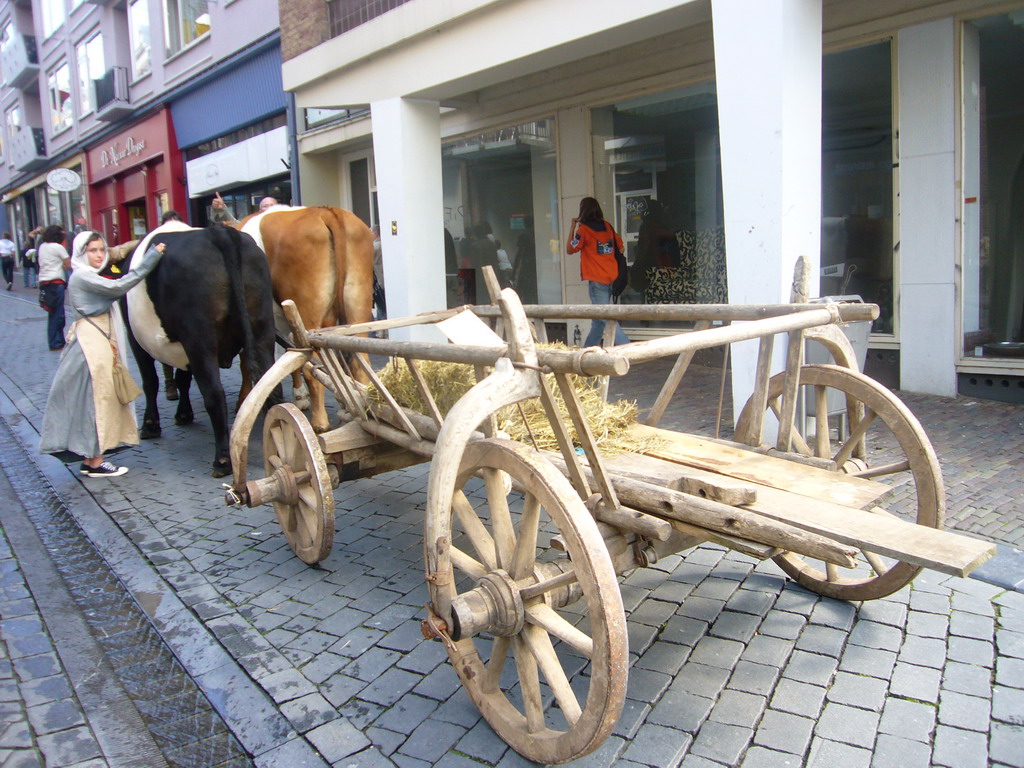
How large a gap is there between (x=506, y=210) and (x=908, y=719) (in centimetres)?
1031

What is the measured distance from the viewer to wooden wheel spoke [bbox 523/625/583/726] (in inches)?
90.2

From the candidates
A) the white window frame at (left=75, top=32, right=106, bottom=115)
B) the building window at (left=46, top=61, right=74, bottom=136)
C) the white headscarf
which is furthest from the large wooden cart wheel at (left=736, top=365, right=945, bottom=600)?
the building window at (left=46, top=61, right=74, bottom=136)

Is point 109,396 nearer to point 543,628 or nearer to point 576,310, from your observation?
point 576,310

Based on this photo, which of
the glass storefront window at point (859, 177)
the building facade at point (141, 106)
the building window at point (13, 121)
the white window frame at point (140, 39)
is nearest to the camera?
the glass storefront window at point (859, 177)

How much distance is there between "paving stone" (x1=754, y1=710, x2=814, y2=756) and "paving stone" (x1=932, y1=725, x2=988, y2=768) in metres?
0.37

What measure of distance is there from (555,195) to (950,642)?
8.83 metres

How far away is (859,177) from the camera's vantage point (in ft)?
26.0

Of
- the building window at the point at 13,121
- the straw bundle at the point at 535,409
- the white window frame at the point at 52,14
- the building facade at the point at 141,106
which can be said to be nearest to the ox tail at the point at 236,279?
the straw bundle at the point at 535,409

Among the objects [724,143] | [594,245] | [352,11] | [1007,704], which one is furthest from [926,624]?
[352,11]

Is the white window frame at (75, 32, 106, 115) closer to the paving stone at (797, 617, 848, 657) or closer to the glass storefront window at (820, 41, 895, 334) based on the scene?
the glass storefront window at (820, 41, 895, 334)

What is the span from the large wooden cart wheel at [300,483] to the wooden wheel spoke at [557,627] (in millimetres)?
1601

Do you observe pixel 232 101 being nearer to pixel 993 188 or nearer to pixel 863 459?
pixel 993 188

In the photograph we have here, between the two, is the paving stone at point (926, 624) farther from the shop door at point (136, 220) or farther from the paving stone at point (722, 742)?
the shop door at point (136, 220)

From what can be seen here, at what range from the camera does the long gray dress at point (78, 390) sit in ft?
A: 18.7
